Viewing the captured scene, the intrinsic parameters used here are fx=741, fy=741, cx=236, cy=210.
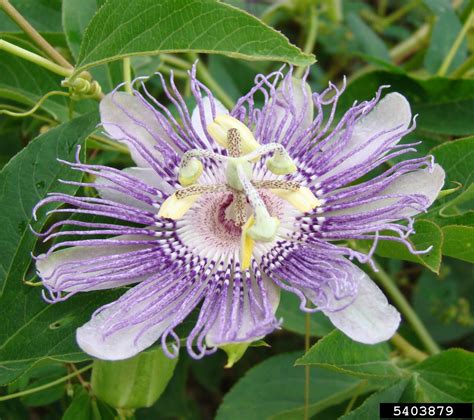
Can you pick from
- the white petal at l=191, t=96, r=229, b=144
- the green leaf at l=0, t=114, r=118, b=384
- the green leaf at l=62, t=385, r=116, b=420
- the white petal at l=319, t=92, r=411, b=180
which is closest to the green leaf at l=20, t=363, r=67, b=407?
the green leaf at l=62, t=385, r=116, b=420

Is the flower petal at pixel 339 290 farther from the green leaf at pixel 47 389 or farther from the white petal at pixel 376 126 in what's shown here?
the green leaf at pixel 47 389

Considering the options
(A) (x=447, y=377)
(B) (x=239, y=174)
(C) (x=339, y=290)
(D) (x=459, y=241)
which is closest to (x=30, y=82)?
(B) (x=239, y=174)

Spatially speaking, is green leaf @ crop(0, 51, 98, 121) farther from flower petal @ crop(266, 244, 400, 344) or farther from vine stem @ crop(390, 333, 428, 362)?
vine stem @ crop(390, 333, 428, 362)

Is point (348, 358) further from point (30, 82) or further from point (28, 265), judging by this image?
point (30, 82)

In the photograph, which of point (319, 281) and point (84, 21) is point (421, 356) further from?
point (84, 21)

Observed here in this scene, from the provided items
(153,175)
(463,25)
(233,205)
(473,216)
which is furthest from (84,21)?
(463,25)

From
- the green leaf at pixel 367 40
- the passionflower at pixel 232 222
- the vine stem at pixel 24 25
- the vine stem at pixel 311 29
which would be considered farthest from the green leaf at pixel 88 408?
the green leaf at pixel 367 40

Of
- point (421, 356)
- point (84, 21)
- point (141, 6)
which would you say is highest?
point (141, 6)
